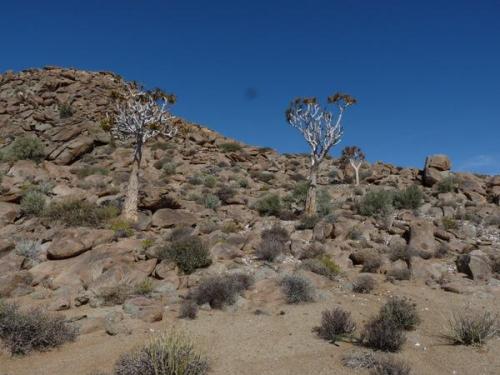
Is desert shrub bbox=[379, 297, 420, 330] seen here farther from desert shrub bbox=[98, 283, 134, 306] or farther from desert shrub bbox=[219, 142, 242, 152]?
desert shrub bbox=[219, 142, 242, 152]

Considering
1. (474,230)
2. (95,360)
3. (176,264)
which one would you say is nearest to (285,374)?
(95,360)

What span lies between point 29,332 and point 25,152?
65.1 feet

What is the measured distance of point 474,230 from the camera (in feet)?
48.2

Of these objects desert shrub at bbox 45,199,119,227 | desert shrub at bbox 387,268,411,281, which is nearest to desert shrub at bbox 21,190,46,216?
desert shrub at bbox 45,199,119,227

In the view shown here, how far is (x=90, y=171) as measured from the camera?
22266 millimetres

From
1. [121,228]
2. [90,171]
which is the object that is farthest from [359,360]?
[90,171]

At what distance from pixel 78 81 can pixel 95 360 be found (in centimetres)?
3834

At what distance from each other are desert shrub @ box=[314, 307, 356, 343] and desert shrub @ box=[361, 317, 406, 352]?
1.21ft

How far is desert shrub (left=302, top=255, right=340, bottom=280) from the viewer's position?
35.3 feet

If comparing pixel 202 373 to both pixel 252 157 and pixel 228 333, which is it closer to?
pixel 228 333

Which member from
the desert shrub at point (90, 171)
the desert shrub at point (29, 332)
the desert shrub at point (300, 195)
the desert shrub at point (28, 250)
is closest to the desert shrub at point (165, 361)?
the desert shrub at point (29, 332)

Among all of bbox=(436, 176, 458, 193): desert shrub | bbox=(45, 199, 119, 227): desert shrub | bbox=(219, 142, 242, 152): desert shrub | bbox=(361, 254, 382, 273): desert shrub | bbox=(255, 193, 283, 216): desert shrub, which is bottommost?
bbox=(361, 254, 382, 273): desert shrub

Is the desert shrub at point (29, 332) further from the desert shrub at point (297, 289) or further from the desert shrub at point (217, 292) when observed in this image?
the desert shrub at point (297, 289)

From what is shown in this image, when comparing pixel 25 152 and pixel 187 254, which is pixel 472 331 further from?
pixel 25 152
